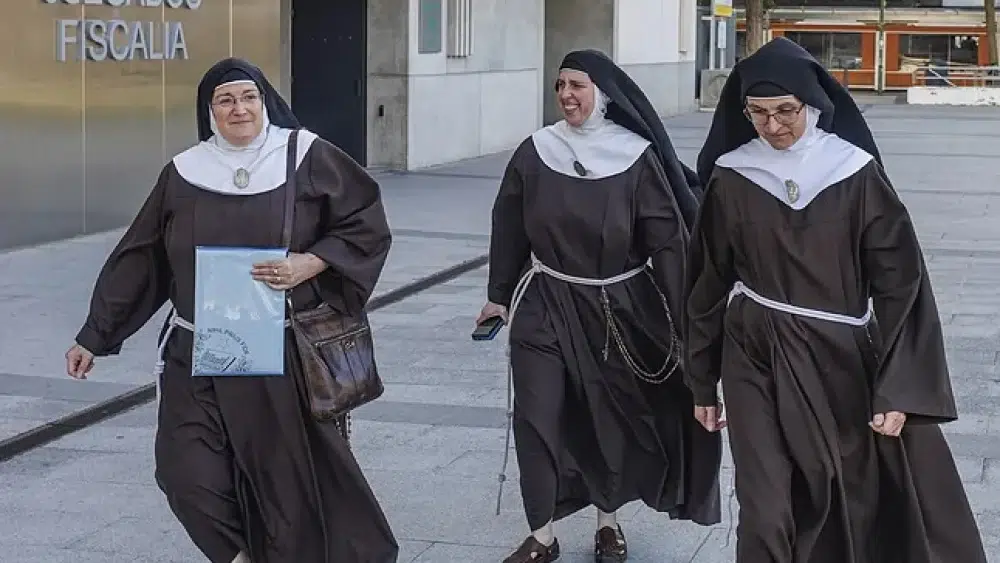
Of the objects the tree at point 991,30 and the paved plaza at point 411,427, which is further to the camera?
the tree at point 991,30

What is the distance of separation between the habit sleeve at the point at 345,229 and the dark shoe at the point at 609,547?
1.41 m

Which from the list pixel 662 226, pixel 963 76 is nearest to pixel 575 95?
pixel 662 226

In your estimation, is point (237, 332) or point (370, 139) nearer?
point (237, 332)

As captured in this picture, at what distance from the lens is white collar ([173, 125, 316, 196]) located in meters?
4.71

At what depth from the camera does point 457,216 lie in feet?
55.7

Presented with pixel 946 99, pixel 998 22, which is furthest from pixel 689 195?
pixel 998 22

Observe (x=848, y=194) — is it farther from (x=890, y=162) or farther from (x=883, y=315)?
(x=890, y=162)

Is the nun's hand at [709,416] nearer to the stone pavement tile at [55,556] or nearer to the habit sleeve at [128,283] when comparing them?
the habit sleeve at [128,283]

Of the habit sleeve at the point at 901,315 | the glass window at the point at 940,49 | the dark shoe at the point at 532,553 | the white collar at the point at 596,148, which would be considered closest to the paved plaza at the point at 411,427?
the dark shoe at the point at 532,553

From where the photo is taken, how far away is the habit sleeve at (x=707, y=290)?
4711 mm

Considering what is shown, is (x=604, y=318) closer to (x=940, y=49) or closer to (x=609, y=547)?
(x=609, y=547)

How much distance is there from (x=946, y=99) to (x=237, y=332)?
4038 cm

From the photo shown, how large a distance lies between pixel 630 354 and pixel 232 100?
1.71 meters

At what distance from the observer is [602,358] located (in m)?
5.68
